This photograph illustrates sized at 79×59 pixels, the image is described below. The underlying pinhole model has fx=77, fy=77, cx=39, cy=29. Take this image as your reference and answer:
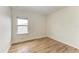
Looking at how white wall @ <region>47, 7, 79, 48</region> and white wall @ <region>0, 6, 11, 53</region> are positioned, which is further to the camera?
white wall @ <region>47, 7, 79, 48</region>

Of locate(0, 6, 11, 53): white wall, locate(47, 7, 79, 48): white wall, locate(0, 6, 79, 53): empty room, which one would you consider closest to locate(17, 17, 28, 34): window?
locate(0, 6, 79, 53): empty room

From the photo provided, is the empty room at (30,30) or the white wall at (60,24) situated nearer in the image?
the empty room at (30,30)

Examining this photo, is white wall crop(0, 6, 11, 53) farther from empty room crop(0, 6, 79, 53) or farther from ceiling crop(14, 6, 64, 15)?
ceiling crop(14, 6, 64, 15)

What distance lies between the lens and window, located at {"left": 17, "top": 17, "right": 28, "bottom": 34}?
1436 millimetres

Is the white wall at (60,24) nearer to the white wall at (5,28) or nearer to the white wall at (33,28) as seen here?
the white wall at (33,28)

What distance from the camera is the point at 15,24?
1.39m

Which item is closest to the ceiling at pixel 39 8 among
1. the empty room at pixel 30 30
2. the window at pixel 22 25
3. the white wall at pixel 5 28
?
the empty room at pixel 30 30

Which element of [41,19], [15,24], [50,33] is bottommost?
[50,33]

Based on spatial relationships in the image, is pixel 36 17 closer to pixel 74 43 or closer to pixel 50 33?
pixel 50 33

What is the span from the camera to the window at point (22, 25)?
4.71 ft
